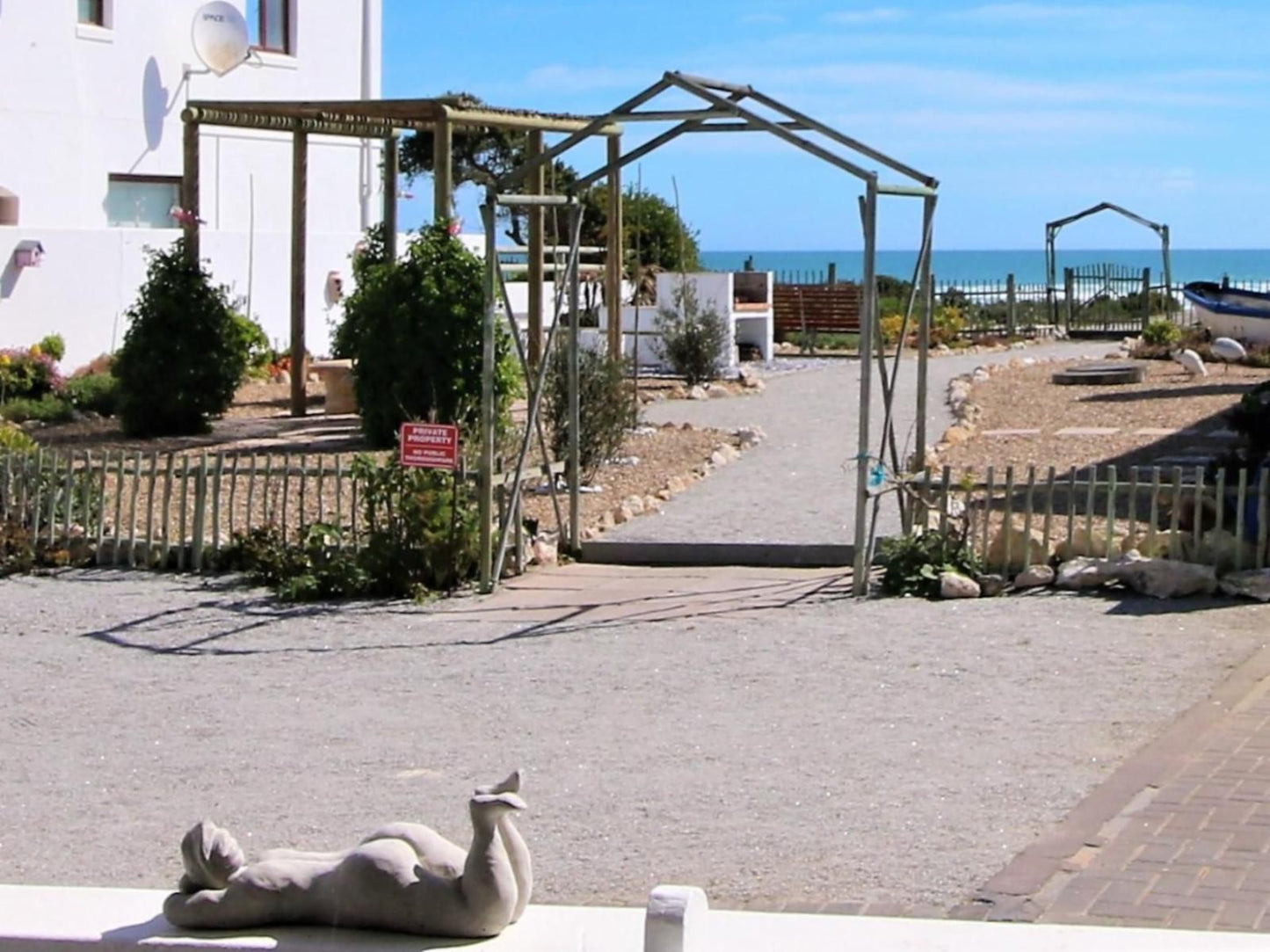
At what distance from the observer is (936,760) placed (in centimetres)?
798

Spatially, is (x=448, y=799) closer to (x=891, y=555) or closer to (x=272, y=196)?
(x=891, y=555)

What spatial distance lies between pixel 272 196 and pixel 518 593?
18.5 metres

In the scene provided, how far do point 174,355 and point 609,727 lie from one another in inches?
442

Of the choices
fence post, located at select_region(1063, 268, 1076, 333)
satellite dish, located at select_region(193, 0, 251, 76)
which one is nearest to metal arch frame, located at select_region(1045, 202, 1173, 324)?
fence post, located at select_region(1063, 268, 1076, 333)

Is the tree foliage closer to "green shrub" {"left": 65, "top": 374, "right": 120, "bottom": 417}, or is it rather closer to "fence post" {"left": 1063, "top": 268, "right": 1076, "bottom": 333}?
"green shrub" {"left": 65, "top": 374, "right": 120, "bottom": 417}

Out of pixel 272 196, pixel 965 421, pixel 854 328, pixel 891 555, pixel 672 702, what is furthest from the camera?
pixel 854 328

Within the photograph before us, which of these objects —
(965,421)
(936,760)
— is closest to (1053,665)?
(936,760)

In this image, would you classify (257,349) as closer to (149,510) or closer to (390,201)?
(390,201)

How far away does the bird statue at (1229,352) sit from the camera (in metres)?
27.2

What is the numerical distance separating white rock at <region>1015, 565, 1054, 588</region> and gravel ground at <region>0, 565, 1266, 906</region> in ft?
1.24

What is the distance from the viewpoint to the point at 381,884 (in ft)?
17.4

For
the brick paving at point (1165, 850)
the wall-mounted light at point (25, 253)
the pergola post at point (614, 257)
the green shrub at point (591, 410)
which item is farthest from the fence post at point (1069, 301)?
the brick paving at point (1165, 850)

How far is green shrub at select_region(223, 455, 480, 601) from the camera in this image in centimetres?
1209

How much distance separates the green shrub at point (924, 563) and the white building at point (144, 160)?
13290 millimetres
